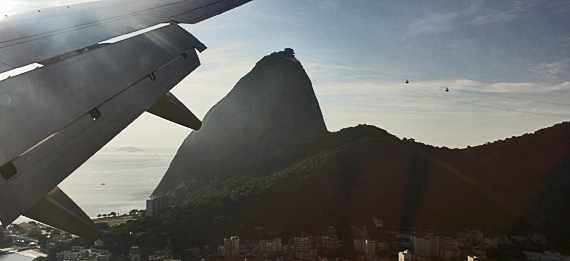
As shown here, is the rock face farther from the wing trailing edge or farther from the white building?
the wing trailing edge

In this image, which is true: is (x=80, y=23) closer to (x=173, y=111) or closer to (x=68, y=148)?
(x=173, y=111)

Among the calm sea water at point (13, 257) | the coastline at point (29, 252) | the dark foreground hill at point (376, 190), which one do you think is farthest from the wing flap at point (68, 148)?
the dark foreground hill at point (376, 190)

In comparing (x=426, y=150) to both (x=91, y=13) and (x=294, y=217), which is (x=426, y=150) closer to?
(x=294, y=217)

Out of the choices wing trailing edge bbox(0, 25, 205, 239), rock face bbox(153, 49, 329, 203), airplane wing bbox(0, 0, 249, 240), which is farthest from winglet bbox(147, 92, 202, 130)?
rock face bbox(153, 49, 329, 203)

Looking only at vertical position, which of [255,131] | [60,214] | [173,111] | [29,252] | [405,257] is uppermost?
[255,131]

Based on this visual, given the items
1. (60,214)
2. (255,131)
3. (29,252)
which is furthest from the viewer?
(255,131)

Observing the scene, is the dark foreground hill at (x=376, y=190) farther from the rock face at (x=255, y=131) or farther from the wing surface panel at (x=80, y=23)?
the wing surface panel at (x=80, y=23)

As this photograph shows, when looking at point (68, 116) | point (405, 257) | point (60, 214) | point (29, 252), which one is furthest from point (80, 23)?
point (29, 252)
